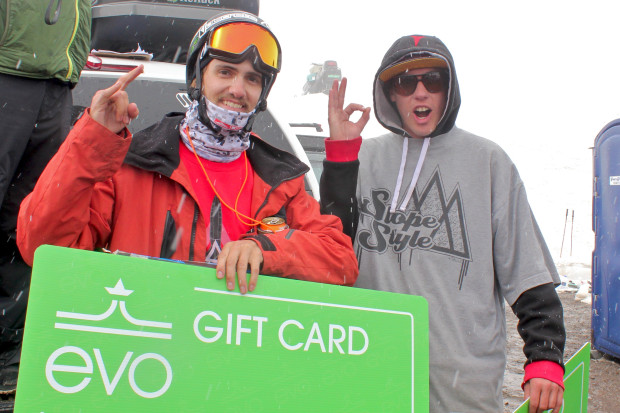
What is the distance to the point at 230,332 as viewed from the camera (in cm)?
153

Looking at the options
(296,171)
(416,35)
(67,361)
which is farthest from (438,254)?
(67,361)

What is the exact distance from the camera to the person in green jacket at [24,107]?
9.18ft

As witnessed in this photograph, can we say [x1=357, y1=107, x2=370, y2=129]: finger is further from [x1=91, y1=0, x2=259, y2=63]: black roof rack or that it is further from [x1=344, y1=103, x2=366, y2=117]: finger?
[x1=91, y1=0, x2=259, y2=63]: black roof rack

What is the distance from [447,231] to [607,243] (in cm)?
501

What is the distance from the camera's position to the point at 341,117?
253 cm

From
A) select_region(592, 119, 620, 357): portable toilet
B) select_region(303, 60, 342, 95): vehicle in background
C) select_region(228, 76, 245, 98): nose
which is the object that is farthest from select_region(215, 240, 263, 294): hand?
select_region(303, 60, 342, 95): vehicle in background

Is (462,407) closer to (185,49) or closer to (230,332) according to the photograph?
(230,332)

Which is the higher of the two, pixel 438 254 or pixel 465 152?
pixel 465 152

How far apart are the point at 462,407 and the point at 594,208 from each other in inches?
217

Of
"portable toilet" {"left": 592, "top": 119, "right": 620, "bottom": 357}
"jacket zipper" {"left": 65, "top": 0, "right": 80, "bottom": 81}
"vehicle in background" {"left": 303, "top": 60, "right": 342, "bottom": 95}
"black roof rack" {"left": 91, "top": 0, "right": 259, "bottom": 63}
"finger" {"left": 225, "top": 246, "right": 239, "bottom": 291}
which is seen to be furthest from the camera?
"vehicle in background" {"left": 303, "top": 60, "right": 342, "bottom": 95}

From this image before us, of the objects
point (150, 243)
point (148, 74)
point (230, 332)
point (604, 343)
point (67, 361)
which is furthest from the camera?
point (604, 343)

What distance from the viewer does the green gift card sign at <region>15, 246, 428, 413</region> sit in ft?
4.48

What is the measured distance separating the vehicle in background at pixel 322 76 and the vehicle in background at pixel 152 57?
26.9m

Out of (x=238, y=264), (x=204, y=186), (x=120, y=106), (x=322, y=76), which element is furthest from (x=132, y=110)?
(x=322, y=76)
